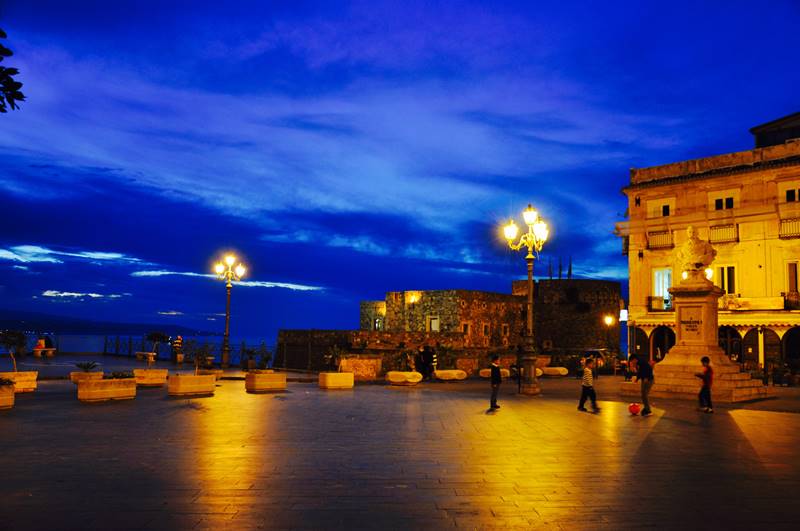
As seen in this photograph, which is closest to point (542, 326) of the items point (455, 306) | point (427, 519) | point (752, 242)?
point (455, 306)

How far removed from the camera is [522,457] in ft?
31.6

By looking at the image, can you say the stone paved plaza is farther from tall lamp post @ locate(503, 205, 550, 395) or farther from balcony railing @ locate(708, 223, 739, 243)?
balcony railing @ locate(708, 223, 739, 243)

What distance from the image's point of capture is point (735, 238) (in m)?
38.6

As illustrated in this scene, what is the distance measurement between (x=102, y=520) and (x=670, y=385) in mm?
17475

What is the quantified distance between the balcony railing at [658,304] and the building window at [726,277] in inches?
125

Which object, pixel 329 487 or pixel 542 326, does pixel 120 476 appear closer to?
pixel 329 487

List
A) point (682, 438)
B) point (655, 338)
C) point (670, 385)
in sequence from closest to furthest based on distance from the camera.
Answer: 1. point (682, 438)
2. point (670, 385)
3. point (655, 338)

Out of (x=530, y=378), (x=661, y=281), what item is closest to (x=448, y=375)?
(x=530, y=378)

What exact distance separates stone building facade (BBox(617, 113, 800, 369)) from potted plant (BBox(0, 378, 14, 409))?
31.4 meters

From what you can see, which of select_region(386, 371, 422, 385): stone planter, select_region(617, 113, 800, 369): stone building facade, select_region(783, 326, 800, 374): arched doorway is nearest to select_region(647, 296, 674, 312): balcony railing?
select_region(617, 113, 800, 369): stone building facade

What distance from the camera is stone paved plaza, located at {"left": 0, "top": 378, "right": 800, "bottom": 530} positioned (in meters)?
6.39

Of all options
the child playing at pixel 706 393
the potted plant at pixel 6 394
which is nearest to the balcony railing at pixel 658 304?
the child playing at pixel 706 393

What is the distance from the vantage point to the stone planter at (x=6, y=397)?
49.3 ft

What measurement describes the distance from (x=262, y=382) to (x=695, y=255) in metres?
14.3
